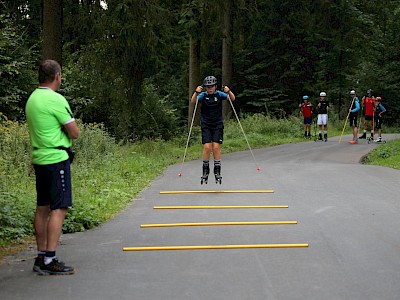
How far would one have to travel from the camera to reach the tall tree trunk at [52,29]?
1711cm

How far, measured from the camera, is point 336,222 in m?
9.15

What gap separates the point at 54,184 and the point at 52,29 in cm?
1157

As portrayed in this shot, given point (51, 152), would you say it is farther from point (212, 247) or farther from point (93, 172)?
point (93, 172)

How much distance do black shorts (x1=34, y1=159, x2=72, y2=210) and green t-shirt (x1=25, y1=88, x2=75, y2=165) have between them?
0.24 ft

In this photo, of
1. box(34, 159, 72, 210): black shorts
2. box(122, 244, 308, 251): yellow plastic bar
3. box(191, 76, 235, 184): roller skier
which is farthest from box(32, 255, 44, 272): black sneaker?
box(191, 76, 235, 184): roller skier

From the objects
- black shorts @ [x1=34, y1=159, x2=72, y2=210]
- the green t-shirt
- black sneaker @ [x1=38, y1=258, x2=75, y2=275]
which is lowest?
black sneaker @ [x1=38, y1=258, x2=75, y2=275]

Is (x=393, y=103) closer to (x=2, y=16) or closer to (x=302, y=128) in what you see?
(x=302, y=128)

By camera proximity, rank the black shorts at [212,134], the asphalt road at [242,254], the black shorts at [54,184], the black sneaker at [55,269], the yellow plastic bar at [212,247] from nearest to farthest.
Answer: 1. the asphalt road at [242,254]
2. the black sneaker at [55,269]
3. the black shorts at [54,184]
4. the yellow plastic bar at [212,247]
5. the black shorts at [212,134]

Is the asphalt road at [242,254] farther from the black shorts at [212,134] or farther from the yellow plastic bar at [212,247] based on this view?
the black shorts at [212,134]

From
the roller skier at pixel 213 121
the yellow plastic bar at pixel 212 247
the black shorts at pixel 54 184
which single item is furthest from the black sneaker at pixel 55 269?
the roller skier at pixel 213 121

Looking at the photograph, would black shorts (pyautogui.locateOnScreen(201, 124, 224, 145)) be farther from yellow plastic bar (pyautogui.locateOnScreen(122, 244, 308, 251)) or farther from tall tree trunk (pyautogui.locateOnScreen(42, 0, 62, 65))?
tall tree trunk (pyautogui.locateOnScreen(42, 0, 62, 65))

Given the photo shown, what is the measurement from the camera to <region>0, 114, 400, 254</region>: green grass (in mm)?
8828

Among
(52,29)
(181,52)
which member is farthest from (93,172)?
(181,52)

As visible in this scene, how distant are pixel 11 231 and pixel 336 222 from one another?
4523mm
